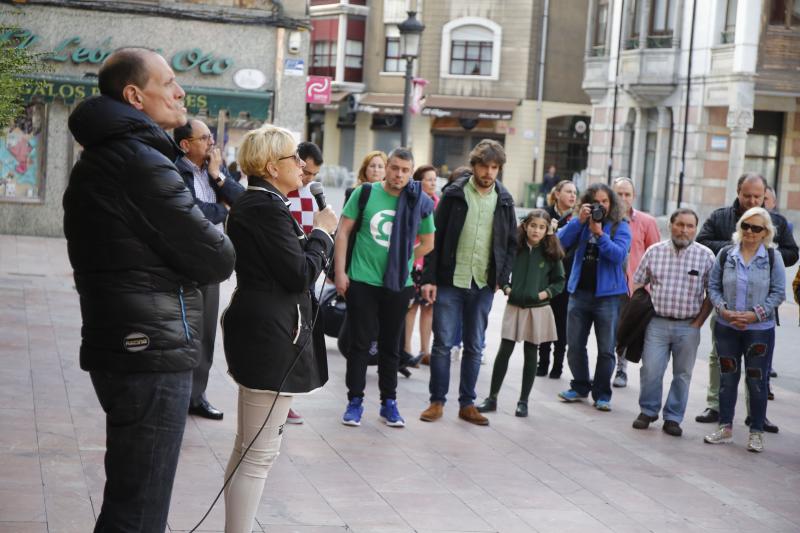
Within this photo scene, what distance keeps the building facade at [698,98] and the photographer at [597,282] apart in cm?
2385

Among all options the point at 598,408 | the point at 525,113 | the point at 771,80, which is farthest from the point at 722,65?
the point at 598,408

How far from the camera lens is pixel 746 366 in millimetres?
8320

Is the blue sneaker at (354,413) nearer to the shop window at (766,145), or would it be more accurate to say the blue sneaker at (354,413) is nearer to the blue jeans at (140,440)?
the blue jeans at (140,440)

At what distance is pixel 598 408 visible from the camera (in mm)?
9258

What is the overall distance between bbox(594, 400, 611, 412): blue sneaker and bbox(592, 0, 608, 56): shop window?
3146 cm

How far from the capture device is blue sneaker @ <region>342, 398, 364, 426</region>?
7.96m

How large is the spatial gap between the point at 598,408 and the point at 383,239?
2.49 meters

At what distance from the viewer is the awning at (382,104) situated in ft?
174

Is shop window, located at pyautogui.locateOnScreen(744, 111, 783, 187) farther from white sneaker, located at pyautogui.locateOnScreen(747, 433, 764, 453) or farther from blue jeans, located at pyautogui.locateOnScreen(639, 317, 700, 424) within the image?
white sneaker, located at pyautogui.locateOnScreen(747, 433, 764, 453)

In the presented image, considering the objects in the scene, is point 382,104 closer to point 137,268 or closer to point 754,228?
point 754,228

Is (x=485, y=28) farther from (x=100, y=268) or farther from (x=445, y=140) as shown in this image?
(x=100, y=268)

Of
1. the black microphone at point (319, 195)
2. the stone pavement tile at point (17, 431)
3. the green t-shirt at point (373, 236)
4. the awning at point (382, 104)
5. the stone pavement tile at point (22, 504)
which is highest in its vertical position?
the awning at point (382, 104)

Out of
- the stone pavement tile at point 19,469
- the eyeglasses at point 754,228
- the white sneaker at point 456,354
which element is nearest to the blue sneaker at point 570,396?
the white sneaker at point 456,354

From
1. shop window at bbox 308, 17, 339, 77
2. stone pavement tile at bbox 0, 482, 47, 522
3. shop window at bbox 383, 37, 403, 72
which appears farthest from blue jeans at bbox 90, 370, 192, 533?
shop window at bbox 308, 17, 339, 77
